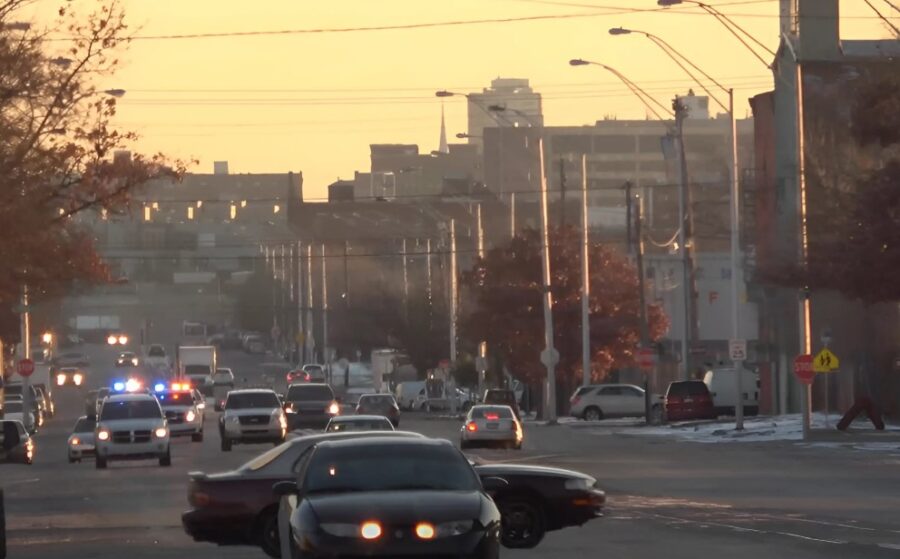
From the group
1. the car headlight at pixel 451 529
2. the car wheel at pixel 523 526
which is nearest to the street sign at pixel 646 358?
the car wheel at pixel 523 526

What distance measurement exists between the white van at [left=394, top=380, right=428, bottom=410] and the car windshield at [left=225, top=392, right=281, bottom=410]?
4078cm

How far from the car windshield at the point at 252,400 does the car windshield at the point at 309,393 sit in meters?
5.91

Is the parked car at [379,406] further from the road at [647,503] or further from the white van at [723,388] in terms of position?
the white van at [723,388]

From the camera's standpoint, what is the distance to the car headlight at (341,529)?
1427 cm

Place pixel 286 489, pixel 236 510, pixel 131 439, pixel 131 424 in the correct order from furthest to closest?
1. pixel 131 424
2. pixel 131 439
3. pixel 236 510
4. pixel 286 489

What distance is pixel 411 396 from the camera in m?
91.4

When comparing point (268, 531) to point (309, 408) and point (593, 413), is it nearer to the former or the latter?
point (309, 408)

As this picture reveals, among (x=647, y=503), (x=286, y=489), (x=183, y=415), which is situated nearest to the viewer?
(x=286, y=489)

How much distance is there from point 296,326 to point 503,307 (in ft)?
238

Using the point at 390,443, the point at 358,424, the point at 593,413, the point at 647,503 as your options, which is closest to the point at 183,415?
the point at 593,413

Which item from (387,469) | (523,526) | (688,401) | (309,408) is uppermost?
(387,469)

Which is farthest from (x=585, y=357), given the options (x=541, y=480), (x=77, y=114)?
(x=541, y=480)

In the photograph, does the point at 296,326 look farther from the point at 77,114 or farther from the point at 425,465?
the point at 425,465

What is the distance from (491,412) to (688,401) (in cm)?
1937
